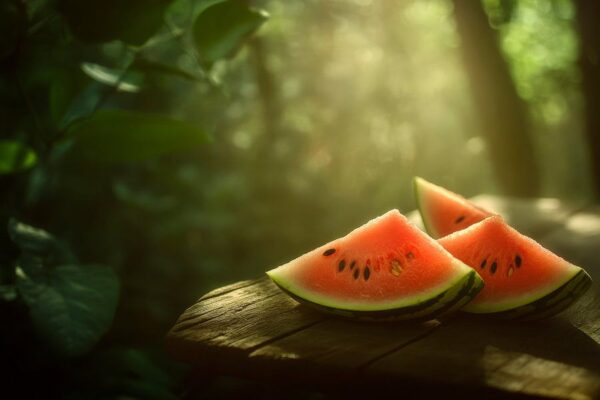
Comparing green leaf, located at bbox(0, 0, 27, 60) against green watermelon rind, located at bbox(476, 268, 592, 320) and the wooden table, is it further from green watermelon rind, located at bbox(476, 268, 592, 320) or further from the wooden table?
green watermelon rind, located at bbox(476, 268, 592, 320)

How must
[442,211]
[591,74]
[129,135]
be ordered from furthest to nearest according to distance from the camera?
1. [591,74]
2. [442,211]
3. [129,135]

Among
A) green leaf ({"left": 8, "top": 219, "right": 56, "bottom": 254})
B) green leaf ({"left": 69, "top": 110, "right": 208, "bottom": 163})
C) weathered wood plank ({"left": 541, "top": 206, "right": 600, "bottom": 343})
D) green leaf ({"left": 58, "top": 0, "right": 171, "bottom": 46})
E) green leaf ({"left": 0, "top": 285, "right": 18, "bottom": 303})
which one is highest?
green leaf ({"left": 58, "top": 0, "right": 171, "bottom": 46})

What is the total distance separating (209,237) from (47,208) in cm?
150

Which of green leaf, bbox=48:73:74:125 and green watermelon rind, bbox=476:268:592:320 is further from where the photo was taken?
green leaf, bbox=48:73:74:125

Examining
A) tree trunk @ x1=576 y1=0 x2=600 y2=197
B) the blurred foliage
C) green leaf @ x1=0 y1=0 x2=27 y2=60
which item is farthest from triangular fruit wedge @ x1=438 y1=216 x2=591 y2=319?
tree trunk @ x1=576 y1=0 x2=600 y2=197

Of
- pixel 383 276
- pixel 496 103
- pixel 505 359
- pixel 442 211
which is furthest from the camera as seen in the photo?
pixel 496 103

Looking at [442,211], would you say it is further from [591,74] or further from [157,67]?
[591,74]

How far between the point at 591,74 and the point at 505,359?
300 cm

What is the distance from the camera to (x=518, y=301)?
1318mm

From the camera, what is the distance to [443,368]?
107 centimetres

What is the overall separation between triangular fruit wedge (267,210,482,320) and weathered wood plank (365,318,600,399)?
0.08 m

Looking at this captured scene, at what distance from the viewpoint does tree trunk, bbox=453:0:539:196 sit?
12.9 feet

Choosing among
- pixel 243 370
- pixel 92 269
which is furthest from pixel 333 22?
pixel 243 370

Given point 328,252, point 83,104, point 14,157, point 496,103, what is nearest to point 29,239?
point 14,157
